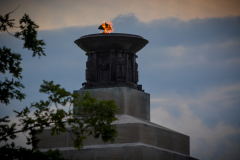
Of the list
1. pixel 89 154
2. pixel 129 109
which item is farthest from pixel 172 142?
pixel 89 154

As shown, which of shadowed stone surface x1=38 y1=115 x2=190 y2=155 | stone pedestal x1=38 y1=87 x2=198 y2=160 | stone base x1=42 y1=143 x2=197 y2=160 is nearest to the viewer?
stone base x1=42 y1=143 x2=197 y2=160

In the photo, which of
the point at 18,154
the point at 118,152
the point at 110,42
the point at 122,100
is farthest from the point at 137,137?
the point at 18,154

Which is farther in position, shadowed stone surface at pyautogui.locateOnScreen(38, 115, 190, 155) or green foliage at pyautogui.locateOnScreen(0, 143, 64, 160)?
shadowed stone surface at pyautogui.locateOnScreen(38, 115, 190, 155)

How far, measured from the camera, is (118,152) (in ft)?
93.4

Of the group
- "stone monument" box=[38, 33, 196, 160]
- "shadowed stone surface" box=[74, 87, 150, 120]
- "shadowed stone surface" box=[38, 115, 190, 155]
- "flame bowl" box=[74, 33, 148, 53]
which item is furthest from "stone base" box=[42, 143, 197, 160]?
"flame bowl" box=[74, 33, 148, 53]

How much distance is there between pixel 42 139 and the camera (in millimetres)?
30719

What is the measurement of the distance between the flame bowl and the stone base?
590cm

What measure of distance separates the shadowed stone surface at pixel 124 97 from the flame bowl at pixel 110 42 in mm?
2408

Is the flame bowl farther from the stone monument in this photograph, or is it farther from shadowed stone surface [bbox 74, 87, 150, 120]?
shadowed stone surface [bbox 74, 87, 150, 120]

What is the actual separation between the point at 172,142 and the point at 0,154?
502 inches

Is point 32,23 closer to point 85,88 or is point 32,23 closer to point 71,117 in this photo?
point 71,117

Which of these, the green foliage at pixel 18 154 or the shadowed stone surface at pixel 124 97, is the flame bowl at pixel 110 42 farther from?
the green foliage at pixel 18 154

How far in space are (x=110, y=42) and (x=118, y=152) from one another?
6.54 metres

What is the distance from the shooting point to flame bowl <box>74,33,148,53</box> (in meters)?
31.6
